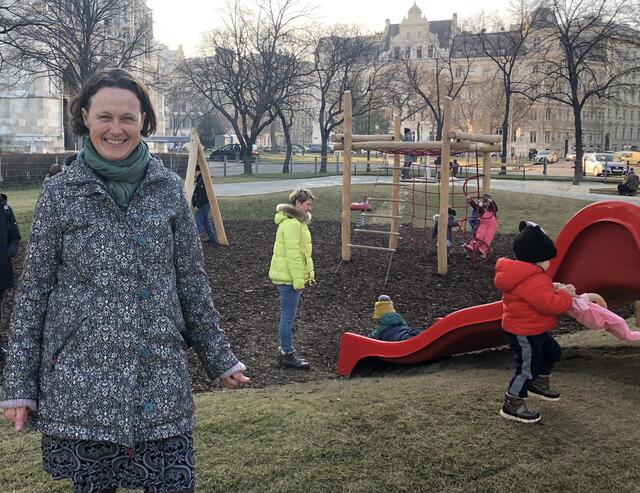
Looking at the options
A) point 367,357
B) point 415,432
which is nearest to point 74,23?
point 367,357

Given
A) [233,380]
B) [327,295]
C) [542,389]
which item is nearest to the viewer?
[233,380]

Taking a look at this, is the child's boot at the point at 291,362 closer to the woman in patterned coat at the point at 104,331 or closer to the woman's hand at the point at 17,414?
the woman in patterned coat at the point at 104,331

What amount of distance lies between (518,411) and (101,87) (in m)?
3.19

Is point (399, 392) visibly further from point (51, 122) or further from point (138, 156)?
point (51, 122)

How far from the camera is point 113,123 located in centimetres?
249

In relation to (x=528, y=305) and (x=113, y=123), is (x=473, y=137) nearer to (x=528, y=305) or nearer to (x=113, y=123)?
(x=528, y=305)

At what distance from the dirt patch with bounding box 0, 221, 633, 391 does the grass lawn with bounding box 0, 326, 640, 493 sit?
1.68 m

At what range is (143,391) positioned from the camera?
236 centimetres

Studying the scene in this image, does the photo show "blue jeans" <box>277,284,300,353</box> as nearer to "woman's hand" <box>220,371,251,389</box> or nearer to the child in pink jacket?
the child in pink jacket

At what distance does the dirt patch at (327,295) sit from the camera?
7.50 m

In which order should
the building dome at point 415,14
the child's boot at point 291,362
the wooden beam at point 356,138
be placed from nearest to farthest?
the child's boot at point 291,362 → the wooden beam at point 356,138 → the building dome at point 415,14

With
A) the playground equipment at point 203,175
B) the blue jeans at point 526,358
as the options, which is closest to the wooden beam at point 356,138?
the playground equipment at point 203,175

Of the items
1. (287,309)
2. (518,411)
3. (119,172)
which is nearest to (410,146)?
(287,309)

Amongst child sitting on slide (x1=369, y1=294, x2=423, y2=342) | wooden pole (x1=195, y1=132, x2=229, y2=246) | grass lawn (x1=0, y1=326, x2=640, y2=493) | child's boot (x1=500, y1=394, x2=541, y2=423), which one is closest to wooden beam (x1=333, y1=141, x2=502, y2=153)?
wooden pole (x1=195, y1=132, x2=229, y2=246)
